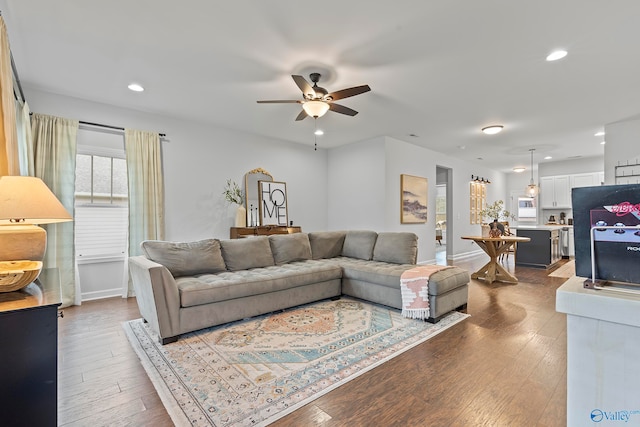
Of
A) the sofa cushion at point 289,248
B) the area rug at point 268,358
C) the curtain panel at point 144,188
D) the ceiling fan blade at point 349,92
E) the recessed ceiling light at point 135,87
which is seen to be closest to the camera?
the area rug at point 268,358

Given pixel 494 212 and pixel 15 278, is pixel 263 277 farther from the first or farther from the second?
pixel 494 212

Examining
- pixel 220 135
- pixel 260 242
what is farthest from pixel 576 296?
pixel 220 135

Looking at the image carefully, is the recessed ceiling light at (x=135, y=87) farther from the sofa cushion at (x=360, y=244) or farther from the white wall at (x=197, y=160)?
the sofa cushion at (x=360, y=244)

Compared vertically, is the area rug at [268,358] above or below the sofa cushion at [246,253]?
below

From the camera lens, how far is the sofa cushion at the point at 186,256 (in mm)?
3236

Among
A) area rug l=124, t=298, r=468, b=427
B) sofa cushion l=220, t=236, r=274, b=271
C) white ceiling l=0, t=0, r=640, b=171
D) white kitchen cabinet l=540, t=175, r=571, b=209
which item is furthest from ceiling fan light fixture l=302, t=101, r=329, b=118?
white kitchen cabinet l=540, t=175, r=571, b=209

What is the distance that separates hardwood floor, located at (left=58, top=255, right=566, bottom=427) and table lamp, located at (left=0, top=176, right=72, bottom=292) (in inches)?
35.9

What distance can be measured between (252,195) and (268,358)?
370cm

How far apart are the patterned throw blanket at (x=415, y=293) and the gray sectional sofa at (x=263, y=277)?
65 millimetres

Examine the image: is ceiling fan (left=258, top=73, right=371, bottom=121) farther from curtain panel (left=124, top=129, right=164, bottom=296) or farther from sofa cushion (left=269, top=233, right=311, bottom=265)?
curtain panel (left=124, top=129, right=164, bottom=296)

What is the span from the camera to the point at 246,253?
151 inches

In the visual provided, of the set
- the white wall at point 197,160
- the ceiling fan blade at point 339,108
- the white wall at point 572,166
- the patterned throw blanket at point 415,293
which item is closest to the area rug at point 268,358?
the patterned throw blanket at point 415,293

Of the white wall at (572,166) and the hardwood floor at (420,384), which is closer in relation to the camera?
the hardwood floor at (420,384)

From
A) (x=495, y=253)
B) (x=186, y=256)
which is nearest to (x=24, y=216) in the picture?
(x=186, y=256)
